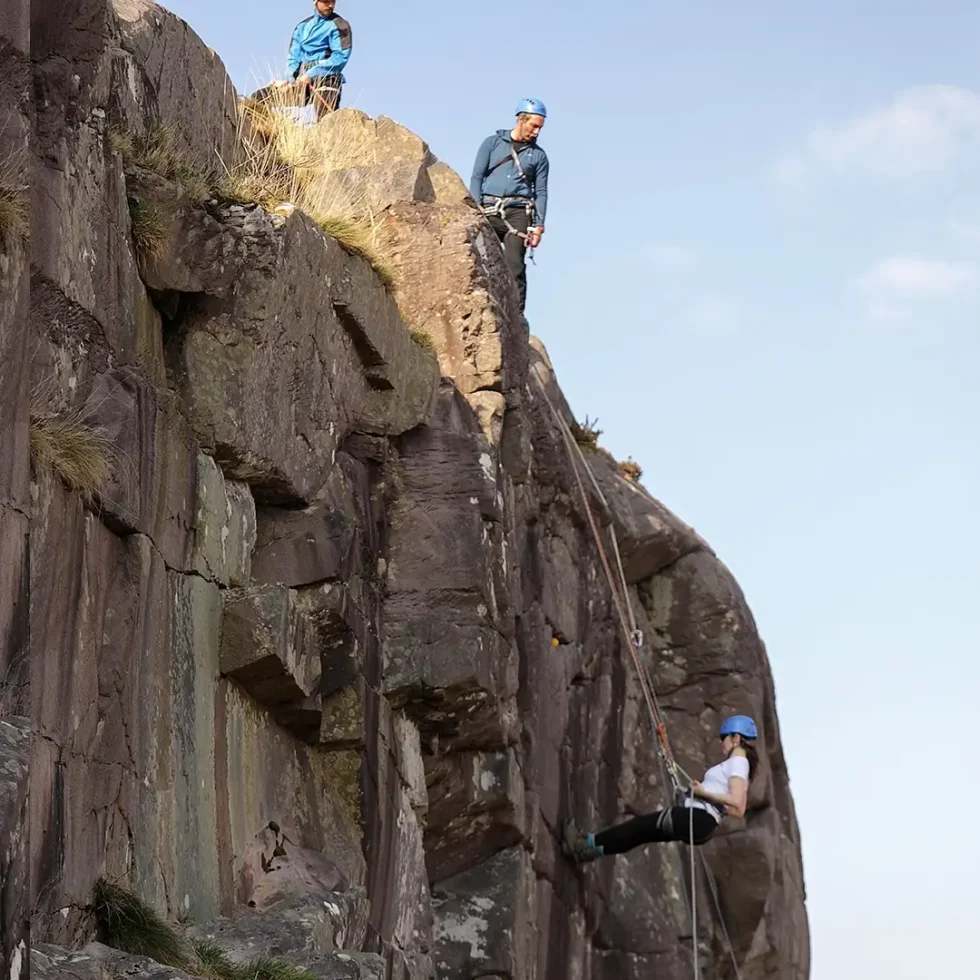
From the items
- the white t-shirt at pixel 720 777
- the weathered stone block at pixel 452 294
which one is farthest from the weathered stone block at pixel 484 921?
the weathered stone block at pixel 452 294

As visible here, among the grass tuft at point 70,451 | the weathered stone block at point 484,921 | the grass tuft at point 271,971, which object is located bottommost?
the grass tuft at point 271,971

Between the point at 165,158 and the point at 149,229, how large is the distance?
2.54 feet

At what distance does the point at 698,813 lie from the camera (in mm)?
15836

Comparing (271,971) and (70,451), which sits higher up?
(70,451)

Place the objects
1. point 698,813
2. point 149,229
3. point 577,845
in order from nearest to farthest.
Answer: point 149,229, point 698,813, point 577,845

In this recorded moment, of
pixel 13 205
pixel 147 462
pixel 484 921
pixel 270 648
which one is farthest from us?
pixel 484 921

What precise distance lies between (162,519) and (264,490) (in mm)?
1888

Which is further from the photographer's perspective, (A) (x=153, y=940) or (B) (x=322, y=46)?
(B) (x=322, y=46)

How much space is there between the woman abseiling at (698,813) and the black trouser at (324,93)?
7099 mm

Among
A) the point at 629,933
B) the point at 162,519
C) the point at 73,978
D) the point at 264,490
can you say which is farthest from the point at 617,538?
the point at 73,978

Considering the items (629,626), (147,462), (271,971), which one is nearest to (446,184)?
(629,626)

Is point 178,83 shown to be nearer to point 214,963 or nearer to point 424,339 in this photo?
point 424,339

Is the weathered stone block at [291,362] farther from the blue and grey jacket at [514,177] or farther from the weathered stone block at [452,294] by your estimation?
the blue and grey jacket at [514,177]

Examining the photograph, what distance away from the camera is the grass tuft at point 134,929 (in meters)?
8.52
